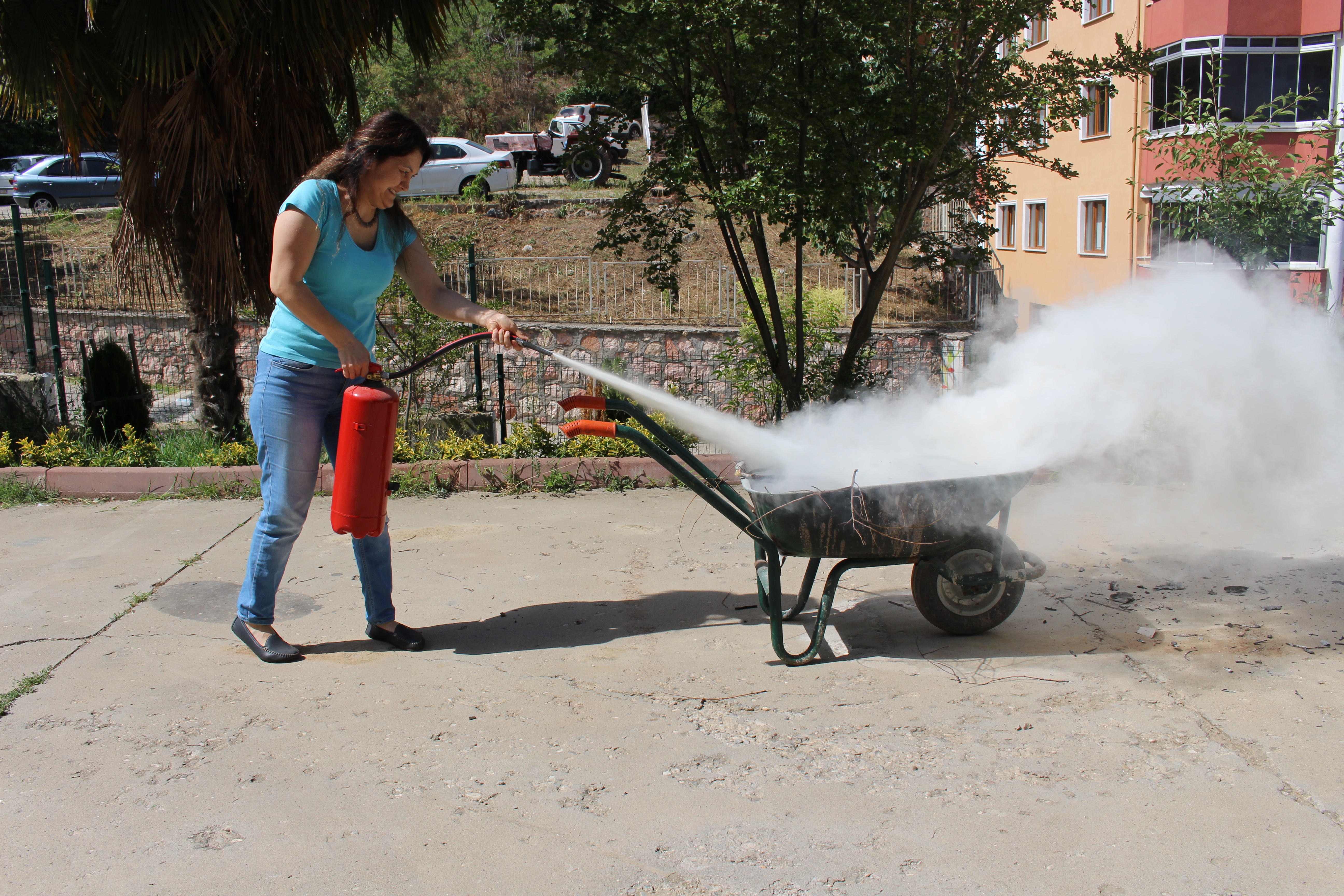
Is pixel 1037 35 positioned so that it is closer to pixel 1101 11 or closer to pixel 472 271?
pixel 1101 11

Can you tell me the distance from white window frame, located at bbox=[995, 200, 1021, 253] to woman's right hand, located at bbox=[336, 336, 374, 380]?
24350mm

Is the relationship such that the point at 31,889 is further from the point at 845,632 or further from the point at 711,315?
the point at 711,315

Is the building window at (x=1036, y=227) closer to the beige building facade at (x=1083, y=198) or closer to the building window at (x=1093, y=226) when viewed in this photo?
the beige building facade at (x=1083, y=198)

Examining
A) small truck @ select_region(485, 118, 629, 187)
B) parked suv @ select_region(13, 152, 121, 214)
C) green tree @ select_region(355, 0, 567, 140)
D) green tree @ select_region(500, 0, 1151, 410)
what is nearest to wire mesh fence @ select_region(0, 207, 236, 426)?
green tree @ select_region(500, 0, 1151, 410)

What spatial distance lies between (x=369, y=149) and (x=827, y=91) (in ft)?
10.5

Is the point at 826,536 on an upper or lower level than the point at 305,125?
lower

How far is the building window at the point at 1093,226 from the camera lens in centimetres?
2128

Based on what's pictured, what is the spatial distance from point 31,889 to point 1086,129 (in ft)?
76.0

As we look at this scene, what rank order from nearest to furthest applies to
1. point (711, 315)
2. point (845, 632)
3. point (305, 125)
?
point (845, 632)
point (305, 125)
point (711, 315)

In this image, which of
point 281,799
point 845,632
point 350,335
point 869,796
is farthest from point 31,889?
point 845,632

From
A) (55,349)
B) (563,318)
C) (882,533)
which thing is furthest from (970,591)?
(563,318)

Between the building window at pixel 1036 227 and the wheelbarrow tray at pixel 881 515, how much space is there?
75.3 feet

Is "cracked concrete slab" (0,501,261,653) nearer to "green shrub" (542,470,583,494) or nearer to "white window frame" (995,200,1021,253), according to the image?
"green shrub" (542,470,583,494)

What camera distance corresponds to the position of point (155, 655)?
3807mm
